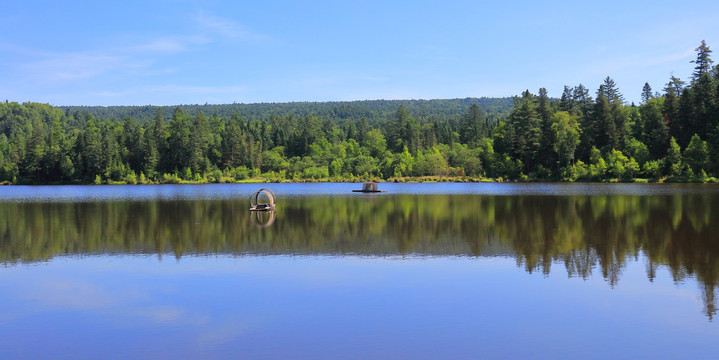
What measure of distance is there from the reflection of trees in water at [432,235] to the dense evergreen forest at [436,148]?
227 feet

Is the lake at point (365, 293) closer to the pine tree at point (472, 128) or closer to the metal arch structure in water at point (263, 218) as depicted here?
the metal arch structure in water at point (263, 218)

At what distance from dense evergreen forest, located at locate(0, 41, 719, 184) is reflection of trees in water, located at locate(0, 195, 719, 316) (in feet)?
227

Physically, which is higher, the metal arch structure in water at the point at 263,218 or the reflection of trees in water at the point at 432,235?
the reflection of trees in water at the point at 432,235

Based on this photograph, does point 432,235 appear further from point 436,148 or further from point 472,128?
point 472,128

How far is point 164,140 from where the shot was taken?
496ft

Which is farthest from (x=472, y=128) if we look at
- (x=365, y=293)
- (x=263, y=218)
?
(x=365, y=293)

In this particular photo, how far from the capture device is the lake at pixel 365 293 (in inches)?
400

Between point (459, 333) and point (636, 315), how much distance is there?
418cm

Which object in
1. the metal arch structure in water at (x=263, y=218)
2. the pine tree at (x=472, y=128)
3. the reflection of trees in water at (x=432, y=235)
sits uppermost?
the pine tree at (x=472, y=128)

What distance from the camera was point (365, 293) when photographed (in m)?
14.1

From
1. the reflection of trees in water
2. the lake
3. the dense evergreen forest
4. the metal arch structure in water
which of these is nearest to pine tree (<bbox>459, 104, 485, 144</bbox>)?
the dense evergreen forest

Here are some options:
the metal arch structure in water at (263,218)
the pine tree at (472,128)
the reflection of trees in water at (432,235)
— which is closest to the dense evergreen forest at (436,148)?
the pine tree at (472,128)

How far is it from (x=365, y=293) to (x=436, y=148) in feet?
478

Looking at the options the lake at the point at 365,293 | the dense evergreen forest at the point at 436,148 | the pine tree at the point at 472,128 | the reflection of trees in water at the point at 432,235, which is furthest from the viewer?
the pine tree at the point at 472,128
